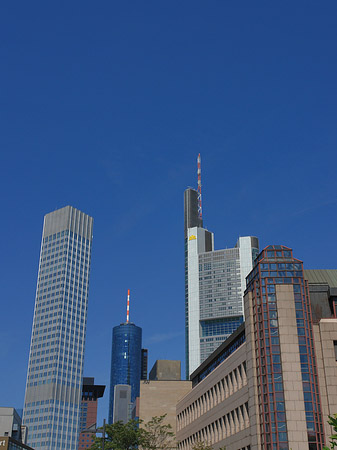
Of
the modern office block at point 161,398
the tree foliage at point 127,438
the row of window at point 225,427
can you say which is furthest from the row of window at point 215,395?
the modern office block at point 161,398

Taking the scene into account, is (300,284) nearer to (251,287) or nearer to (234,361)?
(251,287)

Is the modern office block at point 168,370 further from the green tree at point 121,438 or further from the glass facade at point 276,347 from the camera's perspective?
the glass facade at point 276,347

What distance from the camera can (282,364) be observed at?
234 feet

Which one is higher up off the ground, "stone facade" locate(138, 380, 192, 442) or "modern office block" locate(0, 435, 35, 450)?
"stone facade" locate(138, 380, 192, 442)

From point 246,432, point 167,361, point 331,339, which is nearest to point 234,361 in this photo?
point 246,432

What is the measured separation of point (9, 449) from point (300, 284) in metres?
44.6

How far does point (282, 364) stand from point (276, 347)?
2.22m

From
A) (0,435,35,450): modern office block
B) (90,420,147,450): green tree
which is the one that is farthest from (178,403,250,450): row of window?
(0,435,35,450): modern office block

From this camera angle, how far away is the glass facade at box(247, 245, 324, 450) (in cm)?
6862

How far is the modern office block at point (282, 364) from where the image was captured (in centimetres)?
6881

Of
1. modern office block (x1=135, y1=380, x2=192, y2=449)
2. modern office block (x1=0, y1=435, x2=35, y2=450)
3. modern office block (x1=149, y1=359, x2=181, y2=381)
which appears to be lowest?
modern office block (x1=0, y1=435, x2=35, y2=450)

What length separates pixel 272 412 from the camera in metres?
69.7

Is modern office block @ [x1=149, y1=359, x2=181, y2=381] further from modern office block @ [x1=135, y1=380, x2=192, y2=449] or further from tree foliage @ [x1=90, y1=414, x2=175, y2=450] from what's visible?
tree foliage @ [x1=90, y1=414, x2=175, y2=450]

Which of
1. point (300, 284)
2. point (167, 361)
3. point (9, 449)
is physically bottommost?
point (9, 449)
